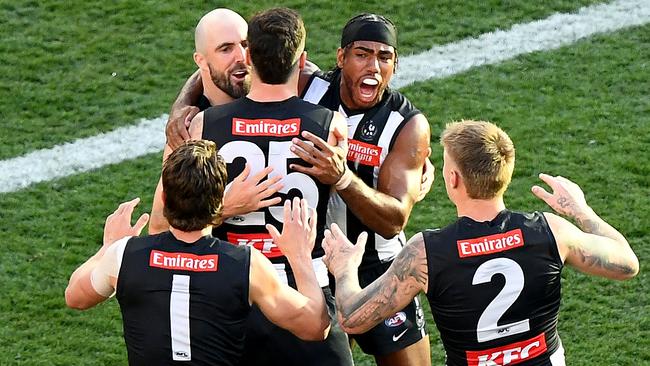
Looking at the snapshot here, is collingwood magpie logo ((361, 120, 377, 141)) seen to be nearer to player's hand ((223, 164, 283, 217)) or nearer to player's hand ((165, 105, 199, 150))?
player's hand ((165, 105, 199, 150))

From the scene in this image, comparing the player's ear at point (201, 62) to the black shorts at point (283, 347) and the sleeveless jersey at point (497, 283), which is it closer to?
the black shorts at point (283, 347)

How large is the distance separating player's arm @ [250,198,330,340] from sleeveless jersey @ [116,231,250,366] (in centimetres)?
7

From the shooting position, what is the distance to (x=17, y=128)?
29.8ft

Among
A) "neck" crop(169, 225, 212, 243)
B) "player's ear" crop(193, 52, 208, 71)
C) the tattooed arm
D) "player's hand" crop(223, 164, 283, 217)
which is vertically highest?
"player's ear" crop(193, 52, 208, 71)

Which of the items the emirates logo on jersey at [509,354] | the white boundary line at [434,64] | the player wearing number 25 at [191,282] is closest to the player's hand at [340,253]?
the player wearing number 25 at [191,282]

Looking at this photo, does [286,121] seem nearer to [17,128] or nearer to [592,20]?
[17,128]

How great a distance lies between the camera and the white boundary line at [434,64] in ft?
28.5

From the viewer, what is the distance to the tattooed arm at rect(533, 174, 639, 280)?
457 centimetres

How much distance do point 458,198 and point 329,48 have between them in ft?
18.0

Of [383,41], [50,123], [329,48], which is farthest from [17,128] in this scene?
[383,41]


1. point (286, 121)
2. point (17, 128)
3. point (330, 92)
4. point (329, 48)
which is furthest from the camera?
point (329, 48)

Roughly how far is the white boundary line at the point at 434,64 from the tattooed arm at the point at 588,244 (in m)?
4.58

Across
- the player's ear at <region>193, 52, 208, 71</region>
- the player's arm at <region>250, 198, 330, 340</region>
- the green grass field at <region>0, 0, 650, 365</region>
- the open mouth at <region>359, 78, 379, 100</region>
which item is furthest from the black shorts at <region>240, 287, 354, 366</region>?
the green grass field at <region>0, 0, 650, 365</region>

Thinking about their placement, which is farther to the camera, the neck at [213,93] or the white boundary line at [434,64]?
the white boundary line at [434,64]
